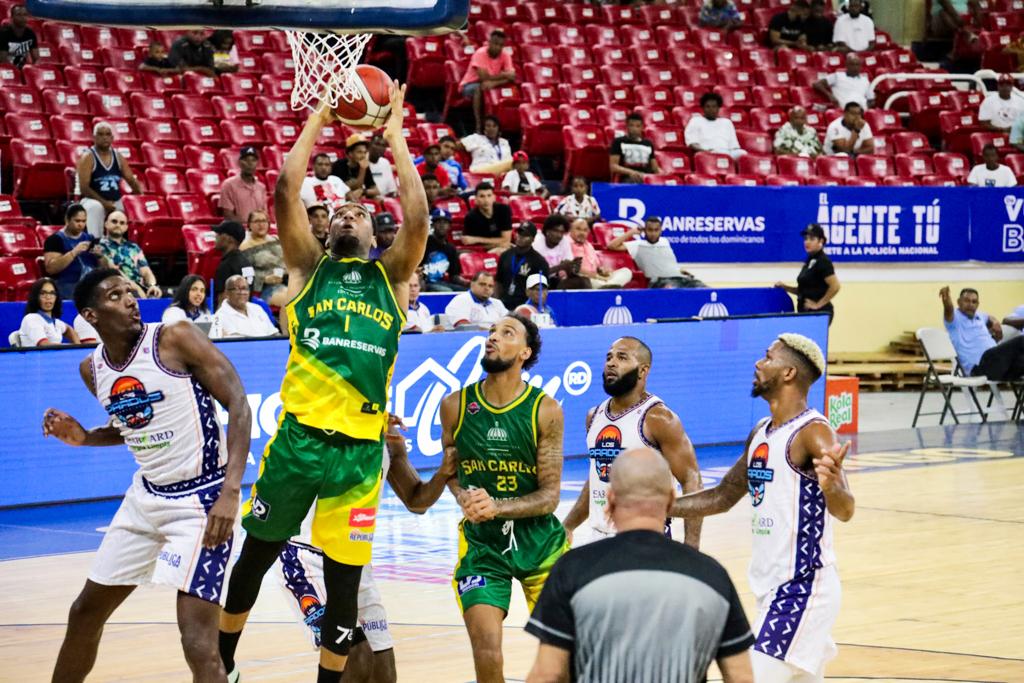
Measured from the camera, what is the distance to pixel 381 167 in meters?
17.8

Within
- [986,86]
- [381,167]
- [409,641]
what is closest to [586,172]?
[381,167]

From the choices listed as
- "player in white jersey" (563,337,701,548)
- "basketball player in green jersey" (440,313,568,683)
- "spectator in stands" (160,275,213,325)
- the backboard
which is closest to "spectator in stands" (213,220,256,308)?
"spectator in stands" (160,275,213,325)

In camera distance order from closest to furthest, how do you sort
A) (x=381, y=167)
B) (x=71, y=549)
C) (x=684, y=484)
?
(x=684, y=484), (x=71, y=549), (x=381, y=167)

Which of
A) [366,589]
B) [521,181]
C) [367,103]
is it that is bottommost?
[521,181]

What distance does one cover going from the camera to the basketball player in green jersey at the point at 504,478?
6785 millimetres

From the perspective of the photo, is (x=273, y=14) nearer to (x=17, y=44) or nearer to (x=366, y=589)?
(x=366, y=589)

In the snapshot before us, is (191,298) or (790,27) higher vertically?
(790,27)

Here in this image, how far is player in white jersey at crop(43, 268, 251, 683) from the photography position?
6551 millimetres

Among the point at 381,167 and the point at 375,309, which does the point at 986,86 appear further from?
the point at 375,309

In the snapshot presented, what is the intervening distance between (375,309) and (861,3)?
2109 centimetres

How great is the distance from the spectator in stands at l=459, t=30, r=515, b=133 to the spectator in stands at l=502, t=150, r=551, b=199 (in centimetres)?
131

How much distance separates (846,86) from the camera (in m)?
24.0

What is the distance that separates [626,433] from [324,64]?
2286mm

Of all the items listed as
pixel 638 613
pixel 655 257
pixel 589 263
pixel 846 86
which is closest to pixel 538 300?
pixel 589 263
